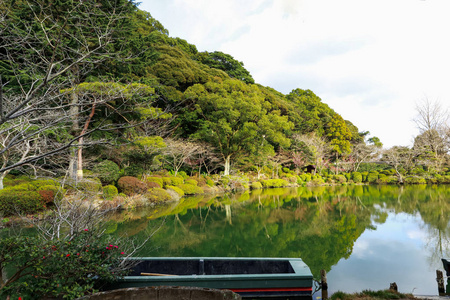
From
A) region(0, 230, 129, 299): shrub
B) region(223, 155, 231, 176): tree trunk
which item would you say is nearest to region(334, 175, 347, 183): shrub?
region(223, 155, 231, 176): tree trunk

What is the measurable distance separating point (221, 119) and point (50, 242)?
16582mm

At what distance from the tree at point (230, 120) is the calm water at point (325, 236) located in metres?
8.12

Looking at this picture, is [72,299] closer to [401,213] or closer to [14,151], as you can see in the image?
[14,151]

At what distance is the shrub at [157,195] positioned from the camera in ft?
40.0

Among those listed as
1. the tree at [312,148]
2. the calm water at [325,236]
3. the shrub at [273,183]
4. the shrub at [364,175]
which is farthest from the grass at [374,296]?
the shrub at [364,175]

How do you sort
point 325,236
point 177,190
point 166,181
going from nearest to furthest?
point 325,236
point 177,190
point 166,181

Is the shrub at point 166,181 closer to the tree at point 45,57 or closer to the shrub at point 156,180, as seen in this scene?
the shrub at point 156,180

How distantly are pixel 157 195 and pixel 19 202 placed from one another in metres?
5.85

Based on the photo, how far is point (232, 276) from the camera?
3771mm

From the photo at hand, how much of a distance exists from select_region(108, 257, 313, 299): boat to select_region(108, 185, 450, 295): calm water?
1.23 meters

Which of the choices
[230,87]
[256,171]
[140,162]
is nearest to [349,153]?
[256,171]

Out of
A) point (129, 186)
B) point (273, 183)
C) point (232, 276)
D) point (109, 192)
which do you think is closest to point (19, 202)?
point (109, 192)

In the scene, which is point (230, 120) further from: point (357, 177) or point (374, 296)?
point (374, 296)

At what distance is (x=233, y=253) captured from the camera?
6.17 metres
